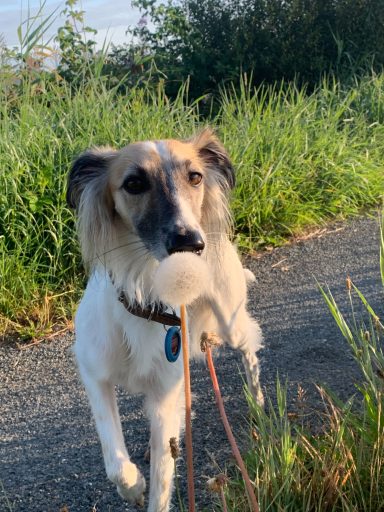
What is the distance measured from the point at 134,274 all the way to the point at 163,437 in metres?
0.70

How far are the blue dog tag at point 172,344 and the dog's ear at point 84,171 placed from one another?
2.91 ft

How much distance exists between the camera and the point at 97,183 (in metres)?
2.95

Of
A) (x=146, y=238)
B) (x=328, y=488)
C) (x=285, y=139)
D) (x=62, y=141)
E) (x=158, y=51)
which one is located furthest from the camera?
(x=158, y=51)

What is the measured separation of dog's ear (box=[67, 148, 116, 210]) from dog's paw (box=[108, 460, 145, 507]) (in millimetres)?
1230

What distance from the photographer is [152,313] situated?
2.68 meters

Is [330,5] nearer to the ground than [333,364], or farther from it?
farther from it

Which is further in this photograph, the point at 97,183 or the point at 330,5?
the point at 330,5

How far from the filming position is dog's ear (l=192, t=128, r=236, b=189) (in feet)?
10.6

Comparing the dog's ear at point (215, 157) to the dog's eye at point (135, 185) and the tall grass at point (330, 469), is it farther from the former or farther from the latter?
the tall grass at point (330, 469)

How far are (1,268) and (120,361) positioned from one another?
2.05 metres

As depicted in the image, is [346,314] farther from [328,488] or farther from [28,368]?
[328,488]

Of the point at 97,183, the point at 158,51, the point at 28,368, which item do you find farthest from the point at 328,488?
the point at 158,51

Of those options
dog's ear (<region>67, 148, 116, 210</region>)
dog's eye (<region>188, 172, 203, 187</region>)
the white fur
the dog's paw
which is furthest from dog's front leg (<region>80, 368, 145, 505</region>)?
the white fur

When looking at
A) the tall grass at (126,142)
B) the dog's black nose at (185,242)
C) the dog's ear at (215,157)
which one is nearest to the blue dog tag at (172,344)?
the dog's black nose at (185,242)
